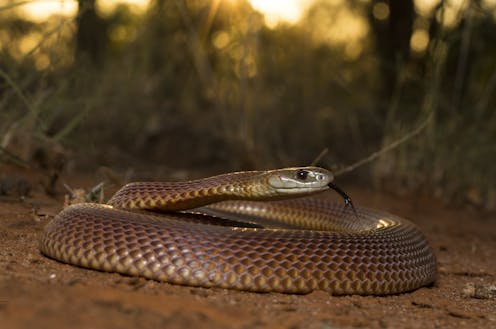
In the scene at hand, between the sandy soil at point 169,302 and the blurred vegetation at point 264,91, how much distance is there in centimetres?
244

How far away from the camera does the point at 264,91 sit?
11477 mm

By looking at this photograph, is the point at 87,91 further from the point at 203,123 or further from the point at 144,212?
the point at 144,212

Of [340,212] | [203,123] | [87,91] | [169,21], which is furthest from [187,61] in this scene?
[340,212]

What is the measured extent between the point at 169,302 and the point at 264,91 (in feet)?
26.8

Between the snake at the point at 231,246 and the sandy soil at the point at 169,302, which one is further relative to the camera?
the snake at the point at 231,246

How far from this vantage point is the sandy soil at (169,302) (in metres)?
3.12

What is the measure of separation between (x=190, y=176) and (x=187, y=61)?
4.51 meters

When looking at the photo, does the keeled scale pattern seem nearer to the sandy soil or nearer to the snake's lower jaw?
the sandy soil

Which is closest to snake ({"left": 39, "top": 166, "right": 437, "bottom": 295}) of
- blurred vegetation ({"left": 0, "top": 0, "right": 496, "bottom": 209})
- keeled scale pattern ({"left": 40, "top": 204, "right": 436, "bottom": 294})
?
keeled scale pattern ({"left": 40, "top": 204, "right": 436, "bottom": 294})

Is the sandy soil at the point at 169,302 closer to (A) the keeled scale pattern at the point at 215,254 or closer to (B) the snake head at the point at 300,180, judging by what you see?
(A) the keeled scale pattern at the point at 215,254

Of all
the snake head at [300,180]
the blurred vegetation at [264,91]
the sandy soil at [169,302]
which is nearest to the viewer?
the sandy soil at [169,302]

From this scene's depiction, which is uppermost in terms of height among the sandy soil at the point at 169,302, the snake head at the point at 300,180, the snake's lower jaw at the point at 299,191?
the snake head at the point at 300,180

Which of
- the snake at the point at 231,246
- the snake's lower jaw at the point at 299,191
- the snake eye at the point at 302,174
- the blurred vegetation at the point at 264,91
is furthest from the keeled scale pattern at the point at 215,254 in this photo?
the blurred vegetation at the point at 264,91

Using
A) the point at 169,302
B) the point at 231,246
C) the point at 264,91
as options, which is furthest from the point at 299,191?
the point at 264,91
